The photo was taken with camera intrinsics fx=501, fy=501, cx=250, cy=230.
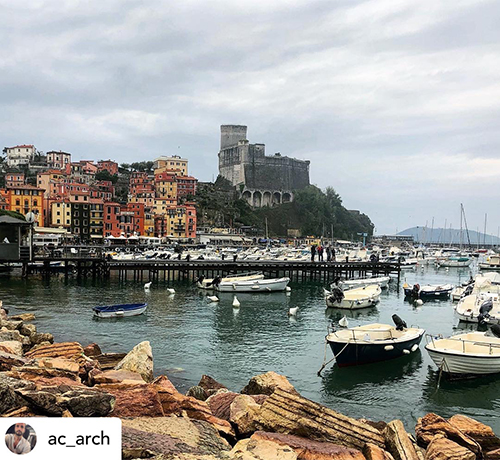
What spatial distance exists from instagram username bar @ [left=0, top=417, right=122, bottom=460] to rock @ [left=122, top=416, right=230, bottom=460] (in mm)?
3334

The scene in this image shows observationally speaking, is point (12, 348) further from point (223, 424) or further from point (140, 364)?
point (223, 424)

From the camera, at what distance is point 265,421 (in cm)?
973

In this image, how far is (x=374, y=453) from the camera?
889 centimetres

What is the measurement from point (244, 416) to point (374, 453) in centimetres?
272

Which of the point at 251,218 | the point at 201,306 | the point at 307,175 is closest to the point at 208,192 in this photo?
the point at 251,218

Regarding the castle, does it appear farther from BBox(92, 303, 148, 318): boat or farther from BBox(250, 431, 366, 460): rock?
BBox(250, 431, 366, 460): rock

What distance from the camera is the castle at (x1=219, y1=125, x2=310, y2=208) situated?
6191 inches

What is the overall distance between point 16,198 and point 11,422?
10147 cm

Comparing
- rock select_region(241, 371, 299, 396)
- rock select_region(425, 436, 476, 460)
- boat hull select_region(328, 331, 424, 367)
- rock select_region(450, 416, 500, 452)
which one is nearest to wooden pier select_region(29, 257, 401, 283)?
boat hull select_region(328, 331, 424, 367)

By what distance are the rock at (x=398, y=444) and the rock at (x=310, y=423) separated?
0.16 meters

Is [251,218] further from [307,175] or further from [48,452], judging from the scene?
[48,452]

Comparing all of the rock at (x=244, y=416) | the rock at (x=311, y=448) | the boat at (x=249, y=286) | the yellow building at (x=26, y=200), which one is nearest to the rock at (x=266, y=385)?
the rock at (x=244, y=416)

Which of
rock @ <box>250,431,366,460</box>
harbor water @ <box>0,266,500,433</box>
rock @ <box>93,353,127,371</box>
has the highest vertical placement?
rock @ <box>250,431,366,460</box>

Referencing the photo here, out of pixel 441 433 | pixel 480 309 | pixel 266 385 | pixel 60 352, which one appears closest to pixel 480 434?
pixel 441 433
